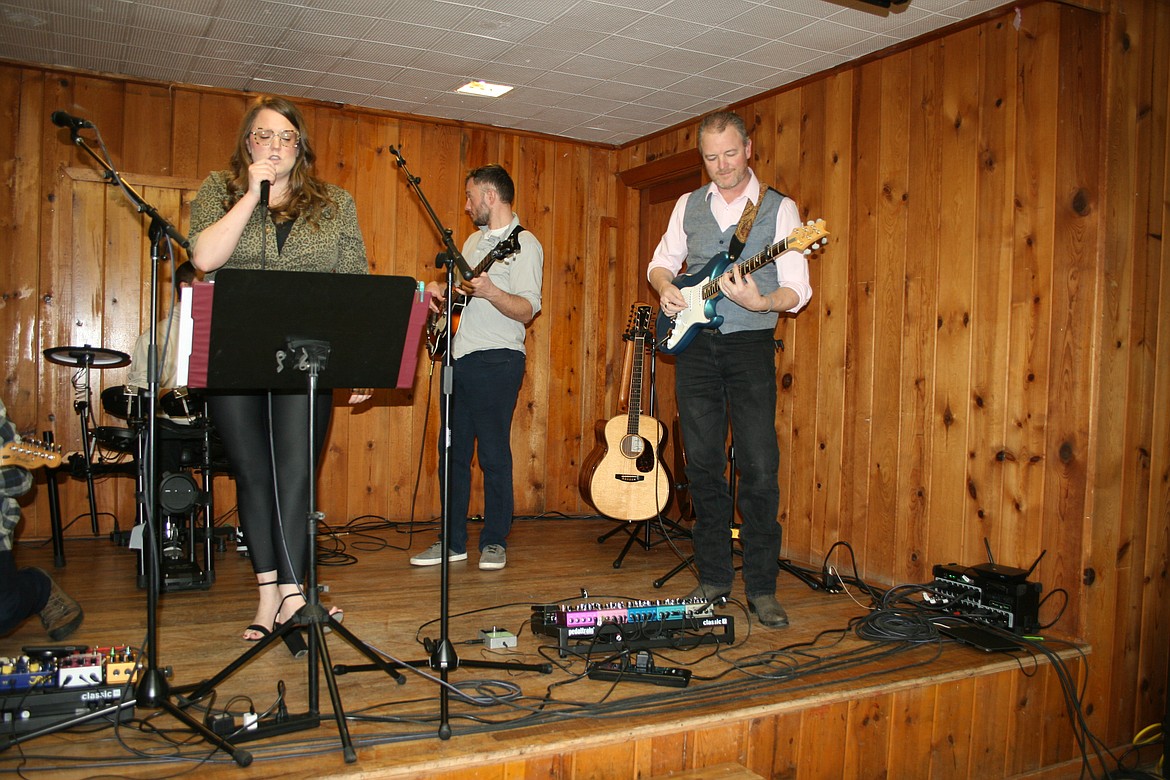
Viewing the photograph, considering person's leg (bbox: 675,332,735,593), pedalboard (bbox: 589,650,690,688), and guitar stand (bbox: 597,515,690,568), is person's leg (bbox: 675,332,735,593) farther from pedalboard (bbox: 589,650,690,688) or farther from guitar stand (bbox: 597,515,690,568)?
guitar stand (bbox: 597,515,690,568)

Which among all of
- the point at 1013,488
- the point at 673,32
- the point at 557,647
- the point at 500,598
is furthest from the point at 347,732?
the point at 673,32

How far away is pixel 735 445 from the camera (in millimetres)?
3102

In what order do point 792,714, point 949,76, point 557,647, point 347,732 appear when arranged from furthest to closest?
point 949,76 < point 557,647 < point 792,714 < point 347,732

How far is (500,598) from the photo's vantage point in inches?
131

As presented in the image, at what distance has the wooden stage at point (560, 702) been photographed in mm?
1910

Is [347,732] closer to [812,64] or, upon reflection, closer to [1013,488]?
[1013,488]

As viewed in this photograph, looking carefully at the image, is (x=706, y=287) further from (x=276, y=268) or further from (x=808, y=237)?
(x=276, y=268)

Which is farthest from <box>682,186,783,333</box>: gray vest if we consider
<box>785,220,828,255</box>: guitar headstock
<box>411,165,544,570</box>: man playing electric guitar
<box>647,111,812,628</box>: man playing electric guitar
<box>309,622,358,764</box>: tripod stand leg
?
<box>309,622,358,764</box>: tripod stand leg

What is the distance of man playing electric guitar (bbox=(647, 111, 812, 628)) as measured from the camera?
2.92 m

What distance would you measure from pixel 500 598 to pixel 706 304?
4.55 feet

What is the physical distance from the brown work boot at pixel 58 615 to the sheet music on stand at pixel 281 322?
115 cm

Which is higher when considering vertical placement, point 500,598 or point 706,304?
point 706,304

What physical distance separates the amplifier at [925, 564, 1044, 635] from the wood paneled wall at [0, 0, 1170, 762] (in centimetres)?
13

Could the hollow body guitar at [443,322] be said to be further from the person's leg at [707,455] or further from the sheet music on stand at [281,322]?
the sheet music on stand at [281,322]
